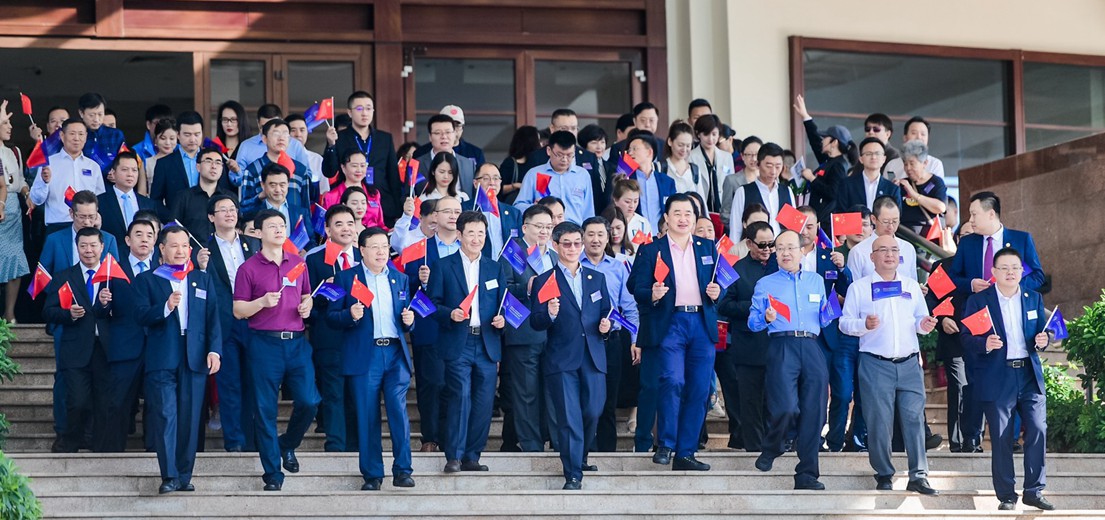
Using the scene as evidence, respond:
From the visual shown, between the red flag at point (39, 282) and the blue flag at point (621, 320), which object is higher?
the red flag at point (39, 282)

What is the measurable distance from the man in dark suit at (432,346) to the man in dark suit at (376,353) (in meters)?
0.30

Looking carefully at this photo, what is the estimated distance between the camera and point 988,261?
10.8 meters

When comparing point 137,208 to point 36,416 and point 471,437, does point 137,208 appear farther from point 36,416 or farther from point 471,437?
point 471,437

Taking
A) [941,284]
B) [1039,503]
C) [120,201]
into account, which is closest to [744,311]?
[941,284]

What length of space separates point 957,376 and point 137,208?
559 centimetres

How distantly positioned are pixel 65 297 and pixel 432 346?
2204mm

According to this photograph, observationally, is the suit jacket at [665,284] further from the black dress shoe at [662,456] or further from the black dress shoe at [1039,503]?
the black dress shoe at [1039,503]

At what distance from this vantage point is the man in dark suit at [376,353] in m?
9.58

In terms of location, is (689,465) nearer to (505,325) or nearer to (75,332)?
(505,325)

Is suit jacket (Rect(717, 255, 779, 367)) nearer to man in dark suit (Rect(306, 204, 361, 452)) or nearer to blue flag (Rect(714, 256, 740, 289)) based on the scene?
blue flag (Rect(714, 256, 740, 289))

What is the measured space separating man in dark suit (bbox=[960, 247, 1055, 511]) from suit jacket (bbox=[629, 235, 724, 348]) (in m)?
1.50

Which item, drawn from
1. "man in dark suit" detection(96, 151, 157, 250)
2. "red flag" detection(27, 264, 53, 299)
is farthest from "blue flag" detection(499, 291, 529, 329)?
"man in dark suit" detection(96, 151, 157, 250)

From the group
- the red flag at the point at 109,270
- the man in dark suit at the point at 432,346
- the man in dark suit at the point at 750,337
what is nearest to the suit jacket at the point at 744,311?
the man in dark suit at the point at 750,337

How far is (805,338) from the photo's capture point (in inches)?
396
